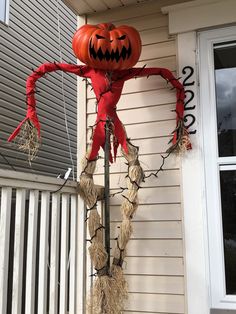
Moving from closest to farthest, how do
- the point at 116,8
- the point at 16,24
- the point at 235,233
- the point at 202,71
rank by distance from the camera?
the point at 235,233, the point at 202,71, the point at 116,8, the point at 16,24

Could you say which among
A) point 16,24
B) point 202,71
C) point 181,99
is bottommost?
point 181,99

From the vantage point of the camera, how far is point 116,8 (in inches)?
107

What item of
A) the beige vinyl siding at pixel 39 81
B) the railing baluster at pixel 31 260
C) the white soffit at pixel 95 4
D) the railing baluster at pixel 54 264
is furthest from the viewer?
the beige vinyl siding at pixel 39 81

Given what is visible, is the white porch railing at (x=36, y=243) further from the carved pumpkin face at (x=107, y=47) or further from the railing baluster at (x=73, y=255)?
the carved pumpkin face at (x=107, y=47)

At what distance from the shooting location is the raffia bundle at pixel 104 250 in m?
1.95

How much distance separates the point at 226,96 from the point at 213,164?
0.41 meters

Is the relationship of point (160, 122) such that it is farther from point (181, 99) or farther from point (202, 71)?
point (202, 71)

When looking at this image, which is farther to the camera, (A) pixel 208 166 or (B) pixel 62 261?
(A) pixel 208 166

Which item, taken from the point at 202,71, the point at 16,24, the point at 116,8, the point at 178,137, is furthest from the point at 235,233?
the point at 16,24

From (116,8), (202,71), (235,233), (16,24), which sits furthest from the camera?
(16,24)

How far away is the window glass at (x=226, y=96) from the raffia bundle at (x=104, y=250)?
564 mm

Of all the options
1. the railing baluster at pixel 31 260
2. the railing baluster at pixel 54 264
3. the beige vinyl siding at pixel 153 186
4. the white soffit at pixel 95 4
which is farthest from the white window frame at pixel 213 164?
the railing baluster at pixel 31 260

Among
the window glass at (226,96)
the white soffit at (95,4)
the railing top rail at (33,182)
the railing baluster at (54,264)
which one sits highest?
the white soffit at (95,4)

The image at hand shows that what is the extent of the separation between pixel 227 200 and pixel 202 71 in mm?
772
